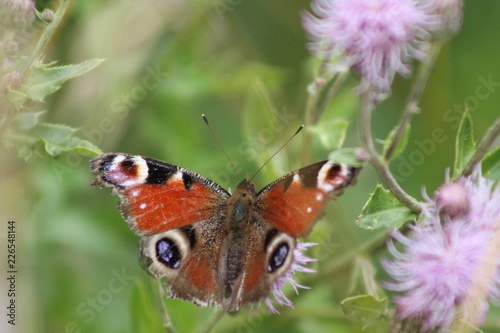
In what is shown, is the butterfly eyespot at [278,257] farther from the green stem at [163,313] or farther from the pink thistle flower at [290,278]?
the green stem at [163,313]

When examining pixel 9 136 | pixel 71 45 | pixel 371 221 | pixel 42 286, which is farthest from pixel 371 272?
pixel 71 45

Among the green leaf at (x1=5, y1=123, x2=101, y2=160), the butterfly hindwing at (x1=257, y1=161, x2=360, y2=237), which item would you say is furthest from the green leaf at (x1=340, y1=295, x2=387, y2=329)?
the green leaf at (x1=5, y1=123, x2=101, y2=160)

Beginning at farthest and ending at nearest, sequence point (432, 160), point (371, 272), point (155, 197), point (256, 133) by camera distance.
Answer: point (432, 160), point (256, 133), point (371, 272), point (155, 197)

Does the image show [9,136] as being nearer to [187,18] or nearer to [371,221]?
[371,221]

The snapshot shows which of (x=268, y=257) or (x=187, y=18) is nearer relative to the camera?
(x=268, y=257)

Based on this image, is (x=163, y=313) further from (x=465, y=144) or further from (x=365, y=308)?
(x=465, y=144)

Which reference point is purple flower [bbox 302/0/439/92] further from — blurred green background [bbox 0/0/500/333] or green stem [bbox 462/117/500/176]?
blurred green background [bbox 0/0/500/333]

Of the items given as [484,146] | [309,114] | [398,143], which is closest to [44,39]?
[309,114]
